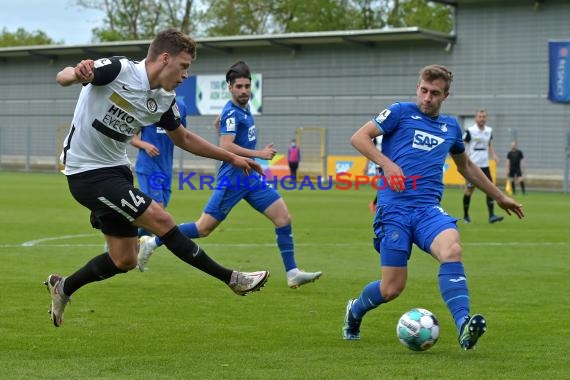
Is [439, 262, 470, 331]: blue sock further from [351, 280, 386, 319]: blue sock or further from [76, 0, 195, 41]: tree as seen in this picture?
[76, 0, 195, 41]: tree

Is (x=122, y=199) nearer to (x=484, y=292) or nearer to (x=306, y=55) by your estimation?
(x=484, y=292)

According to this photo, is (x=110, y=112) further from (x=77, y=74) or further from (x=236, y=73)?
(x=236, y=73)

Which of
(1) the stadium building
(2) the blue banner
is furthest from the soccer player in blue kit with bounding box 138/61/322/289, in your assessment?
(2) the blue banner

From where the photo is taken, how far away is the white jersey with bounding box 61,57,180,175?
7.03 metres

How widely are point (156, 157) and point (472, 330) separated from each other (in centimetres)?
662

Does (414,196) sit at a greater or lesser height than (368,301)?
greater

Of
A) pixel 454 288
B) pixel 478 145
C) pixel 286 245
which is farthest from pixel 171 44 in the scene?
pixel 478 145

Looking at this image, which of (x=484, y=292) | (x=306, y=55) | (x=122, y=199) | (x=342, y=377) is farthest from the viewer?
(x=306, y=55)

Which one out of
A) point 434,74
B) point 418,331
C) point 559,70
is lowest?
point 418,331

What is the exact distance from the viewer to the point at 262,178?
10.7 m

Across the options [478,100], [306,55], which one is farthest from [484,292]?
[306,55]

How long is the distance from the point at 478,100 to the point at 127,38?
36.2m

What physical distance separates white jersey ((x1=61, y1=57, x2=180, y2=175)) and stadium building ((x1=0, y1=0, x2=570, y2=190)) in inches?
1230

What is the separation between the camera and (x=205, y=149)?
7.79m
